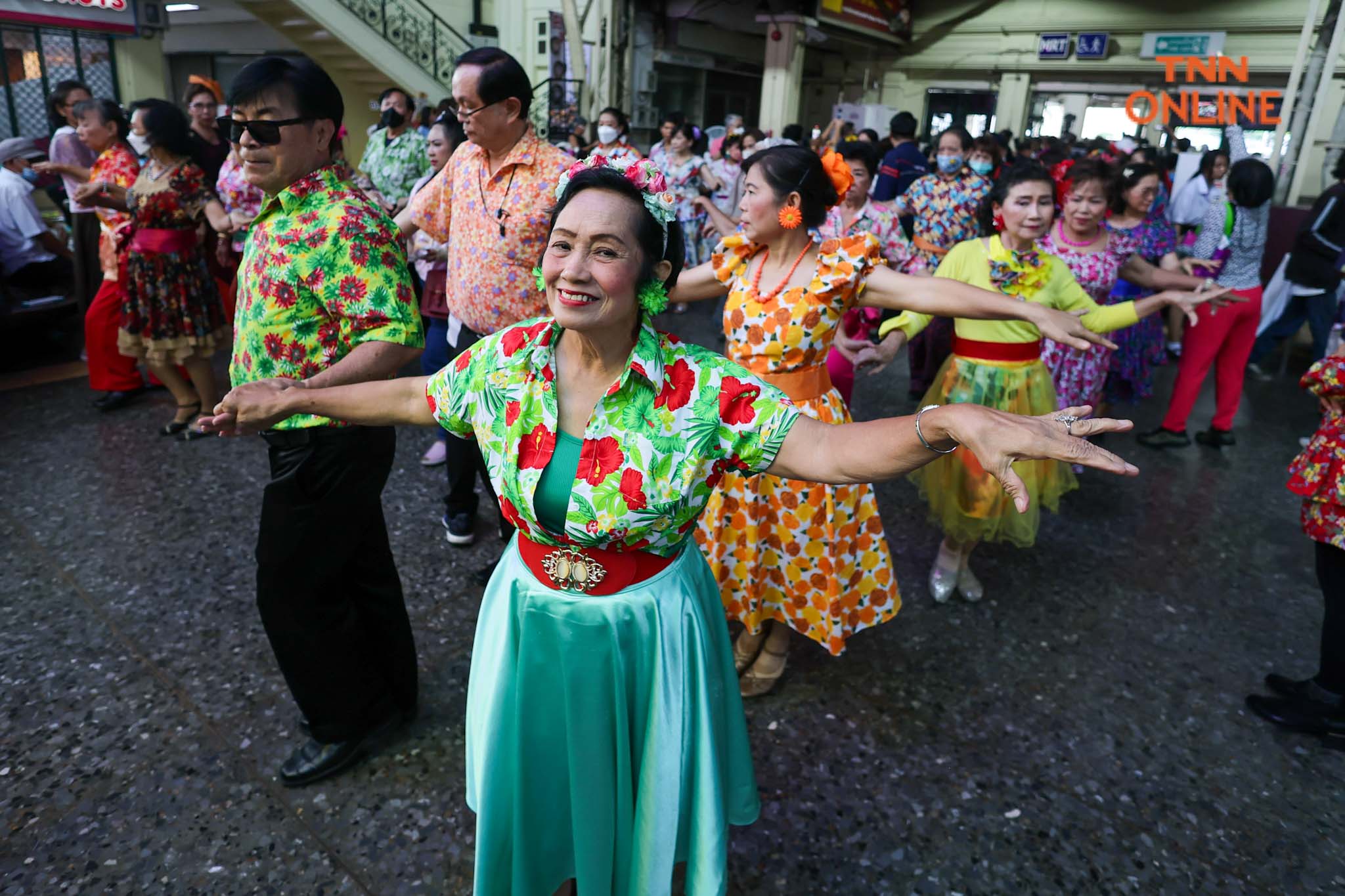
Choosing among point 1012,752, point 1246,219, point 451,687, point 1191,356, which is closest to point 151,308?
point 451,687

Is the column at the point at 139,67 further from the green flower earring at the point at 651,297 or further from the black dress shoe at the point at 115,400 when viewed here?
the green flower earring at the point at 651,297

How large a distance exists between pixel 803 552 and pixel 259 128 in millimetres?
1997

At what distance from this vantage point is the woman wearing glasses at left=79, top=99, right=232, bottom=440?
14.9 feet

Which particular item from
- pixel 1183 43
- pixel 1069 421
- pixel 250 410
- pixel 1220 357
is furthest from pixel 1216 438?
pixel 1183 43

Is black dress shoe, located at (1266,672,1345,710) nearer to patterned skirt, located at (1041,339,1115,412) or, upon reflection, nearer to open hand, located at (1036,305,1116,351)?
open hand, located at (1036,305,1116,351)

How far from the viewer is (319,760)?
254 centimetres

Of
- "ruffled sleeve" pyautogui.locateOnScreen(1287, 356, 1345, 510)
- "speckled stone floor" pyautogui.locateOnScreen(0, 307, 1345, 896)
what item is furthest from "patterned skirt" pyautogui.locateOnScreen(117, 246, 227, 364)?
"ruffled sleeve" pyautogui.locateOnScreen(1287, 356, 1345, 510)

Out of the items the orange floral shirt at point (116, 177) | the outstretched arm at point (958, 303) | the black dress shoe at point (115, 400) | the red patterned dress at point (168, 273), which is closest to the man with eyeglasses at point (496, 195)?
the outstretched arm at point (958, 303)

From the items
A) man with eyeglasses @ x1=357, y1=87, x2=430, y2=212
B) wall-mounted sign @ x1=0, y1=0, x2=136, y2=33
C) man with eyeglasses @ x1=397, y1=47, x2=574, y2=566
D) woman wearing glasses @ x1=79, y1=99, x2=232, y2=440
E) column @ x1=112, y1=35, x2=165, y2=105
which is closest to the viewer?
man with eyeglasses @ x1=397, y1=47, x2=574, y2=566

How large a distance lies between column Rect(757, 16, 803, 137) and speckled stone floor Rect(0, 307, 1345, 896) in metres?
14.0

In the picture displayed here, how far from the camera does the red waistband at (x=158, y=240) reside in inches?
187

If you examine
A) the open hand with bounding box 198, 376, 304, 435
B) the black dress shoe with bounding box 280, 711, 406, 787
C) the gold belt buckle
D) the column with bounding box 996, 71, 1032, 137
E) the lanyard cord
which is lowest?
the black dress shoe with bounding box 280, 711, 406, 787

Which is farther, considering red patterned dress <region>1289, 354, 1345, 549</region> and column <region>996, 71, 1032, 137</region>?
column <region>996, 71, 1032, 137</region>

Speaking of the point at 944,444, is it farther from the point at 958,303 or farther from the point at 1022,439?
the point at 958,303
